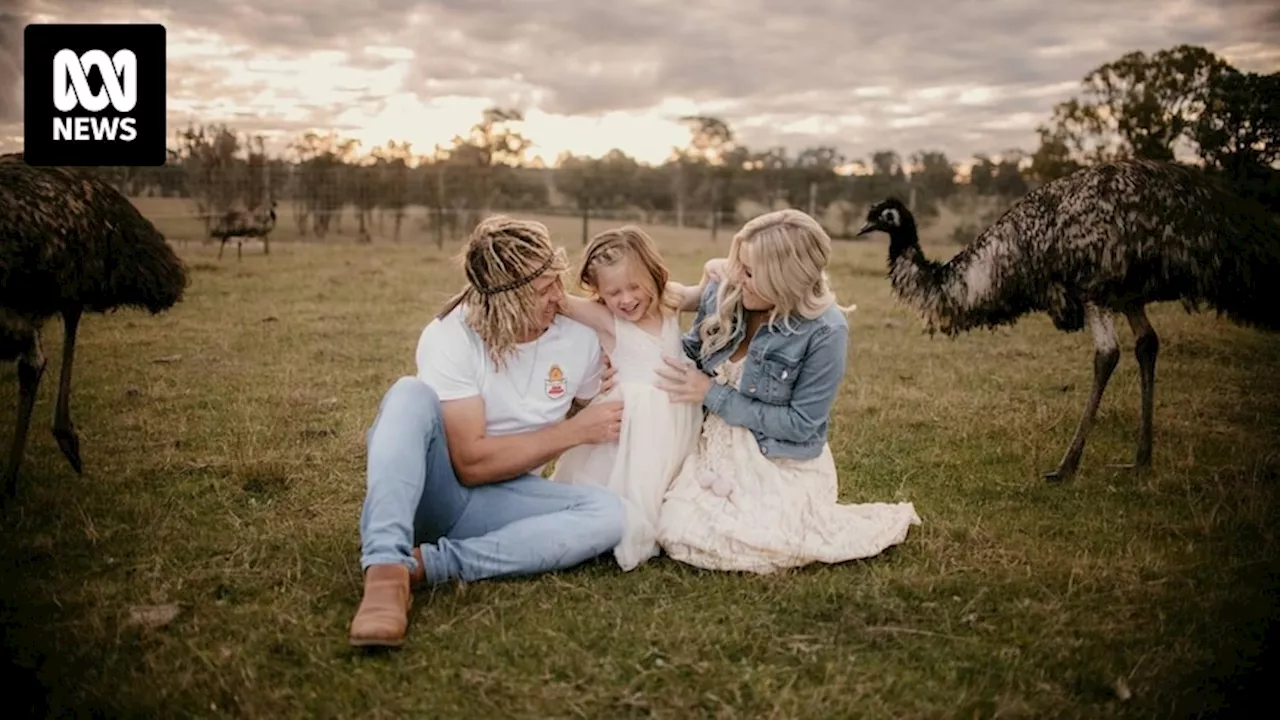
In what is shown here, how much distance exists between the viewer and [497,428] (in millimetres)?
4234

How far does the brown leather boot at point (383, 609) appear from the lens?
350cm

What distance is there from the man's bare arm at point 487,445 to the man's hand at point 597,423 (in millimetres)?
29

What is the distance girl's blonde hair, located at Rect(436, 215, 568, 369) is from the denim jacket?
0.93 meters

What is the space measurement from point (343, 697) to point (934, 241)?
33.1 m

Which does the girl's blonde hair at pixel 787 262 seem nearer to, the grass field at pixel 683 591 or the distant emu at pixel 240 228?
the grass field at pixel 683 591

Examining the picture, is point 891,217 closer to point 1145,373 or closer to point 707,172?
point 1145,373

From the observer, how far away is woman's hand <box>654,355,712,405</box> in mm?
4359

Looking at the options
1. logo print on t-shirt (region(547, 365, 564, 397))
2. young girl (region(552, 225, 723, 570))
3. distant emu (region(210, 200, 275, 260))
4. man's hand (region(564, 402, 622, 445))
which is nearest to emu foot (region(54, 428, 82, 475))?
young girl (region(552, 225, 723, 570))

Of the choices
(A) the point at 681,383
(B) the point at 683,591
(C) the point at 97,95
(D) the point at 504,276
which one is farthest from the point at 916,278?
(C) the point at 97,95

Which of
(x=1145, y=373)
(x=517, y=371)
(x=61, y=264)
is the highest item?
(x=61, y=264)

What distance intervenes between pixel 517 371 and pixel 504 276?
0.44 meters

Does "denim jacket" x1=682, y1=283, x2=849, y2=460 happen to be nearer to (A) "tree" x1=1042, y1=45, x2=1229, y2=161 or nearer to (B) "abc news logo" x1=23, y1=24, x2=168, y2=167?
(B) "abc news logo" x1=23, y1=24, x2=168, y2=167

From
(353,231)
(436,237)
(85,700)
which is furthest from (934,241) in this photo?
(85,700)

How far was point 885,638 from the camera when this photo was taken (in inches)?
146
